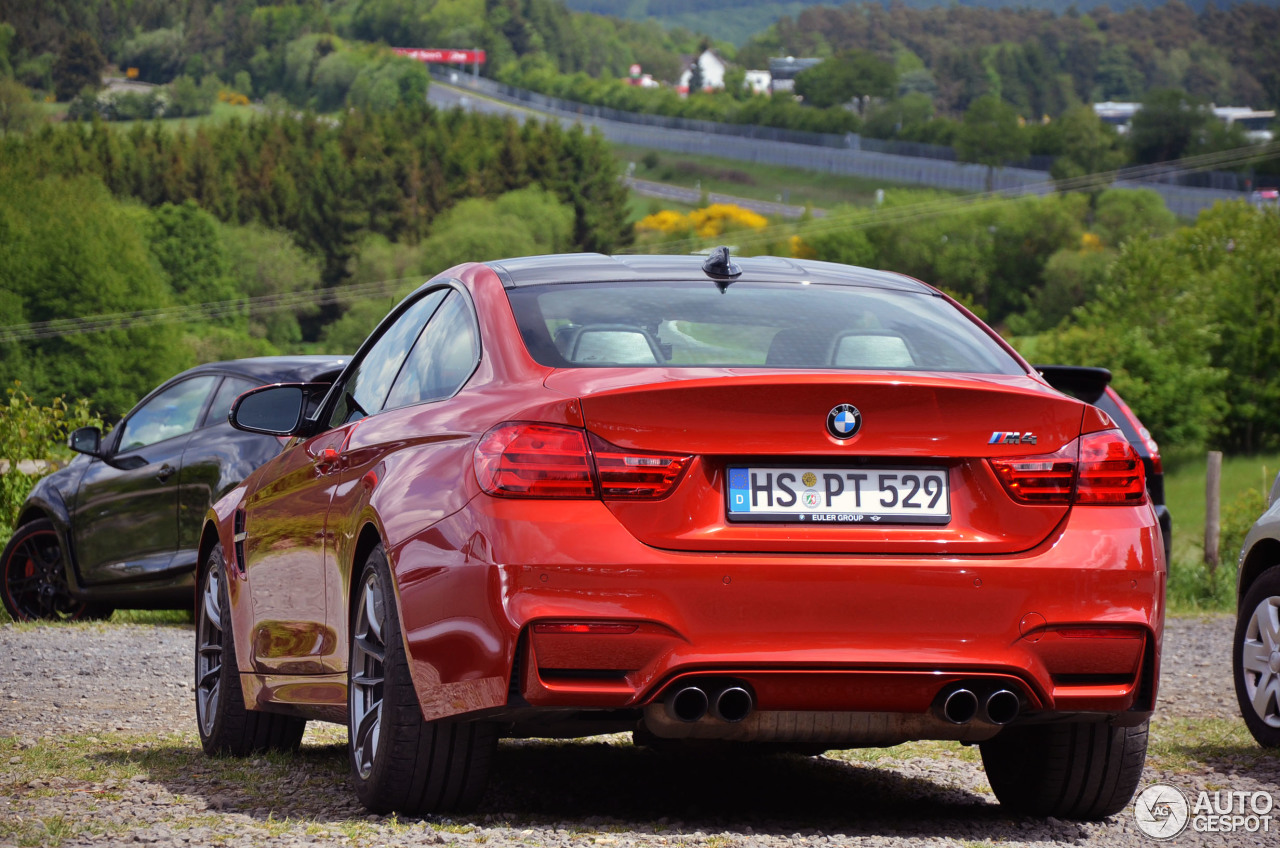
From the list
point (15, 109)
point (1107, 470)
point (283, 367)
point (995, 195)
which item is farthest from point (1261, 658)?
point (995, 195)

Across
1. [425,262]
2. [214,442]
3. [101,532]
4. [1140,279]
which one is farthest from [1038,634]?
[425,262]

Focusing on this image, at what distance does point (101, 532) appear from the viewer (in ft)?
38.4

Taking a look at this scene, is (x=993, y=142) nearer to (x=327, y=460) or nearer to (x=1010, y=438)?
(x=327, y=460)

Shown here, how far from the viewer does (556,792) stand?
538 cm

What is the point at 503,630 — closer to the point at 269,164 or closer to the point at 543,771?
the point at 543,771

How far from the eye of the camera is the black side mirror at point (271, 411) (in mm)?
5848

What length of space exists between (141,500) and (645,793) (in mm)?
6679

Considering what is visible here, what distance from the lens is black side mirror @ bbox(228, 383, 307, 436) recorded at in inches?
230

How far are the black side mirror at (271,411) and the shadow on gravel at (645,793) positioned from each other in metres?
1.11

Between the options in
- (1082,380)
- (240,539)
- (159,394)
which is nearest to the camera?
(240,539)

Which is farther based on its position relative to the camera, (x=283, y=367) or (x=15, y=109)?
(x=15, y=109)

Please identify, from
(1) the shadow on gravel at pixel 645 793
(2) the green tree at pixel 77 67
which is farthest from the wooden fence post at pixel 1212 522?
(2) the green tree at pixel 77 67

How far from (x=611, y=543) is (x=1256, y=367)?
79429 mm

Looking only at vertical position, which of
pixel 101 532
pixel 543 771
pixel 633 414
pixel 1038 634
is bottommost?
pixel 101 532
